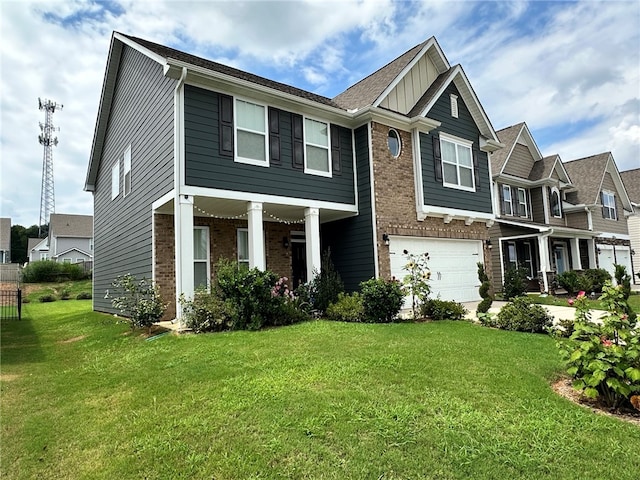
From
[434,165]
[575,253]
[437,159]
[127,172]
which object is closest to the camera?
[127,172]

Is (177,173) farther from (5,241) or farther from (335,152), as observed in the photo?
(5,241)

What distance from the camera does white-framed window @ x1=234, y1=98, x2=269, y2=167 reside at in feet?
34.0

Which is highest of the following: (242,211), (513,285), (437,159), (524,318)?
(437,159)

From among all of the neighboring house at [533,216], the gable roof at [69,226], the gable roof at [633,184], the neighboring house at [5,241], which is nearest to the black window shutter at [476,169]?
the neighboring house at [533,216]

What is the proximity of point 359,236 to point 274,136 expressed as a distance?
3952 mm

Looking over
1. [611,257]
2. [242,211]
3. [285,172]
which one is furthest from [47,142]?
[611,257]

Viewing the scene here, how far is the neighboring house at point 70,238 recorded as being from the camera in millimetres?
46959

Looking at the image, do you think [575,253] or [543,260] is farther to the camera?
[575,253]

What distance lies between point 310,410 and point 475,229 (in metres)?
12.9

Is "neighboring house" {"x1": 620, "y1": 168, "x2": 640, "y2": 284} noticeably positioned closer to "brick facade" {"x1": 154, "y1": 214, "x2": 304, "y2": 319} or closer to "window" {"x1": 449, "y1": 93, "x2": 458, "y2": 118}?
"window" {"x1": 449, "y1": 93, "x2": 458, "y2": 118}

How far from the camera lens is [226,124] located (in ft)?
33.1

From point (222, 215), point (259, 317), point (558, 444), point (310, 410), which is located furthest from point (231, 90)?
point (558, 444)

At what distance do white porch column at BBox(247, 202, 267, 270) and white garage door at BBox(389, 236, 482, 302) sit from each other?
4.22 m

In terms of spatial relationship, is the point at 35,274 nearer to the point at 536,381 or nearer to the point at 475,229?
the point at 475,229
